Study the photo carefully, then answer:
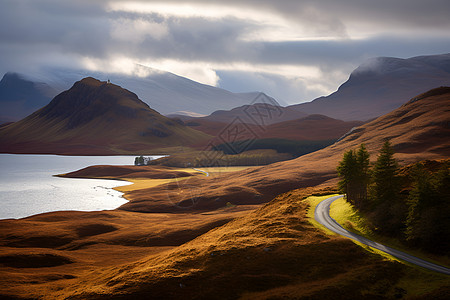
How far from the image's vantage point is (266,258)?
125 ft

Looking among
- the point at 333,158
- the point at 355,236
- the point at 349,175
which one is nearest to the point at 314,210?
the point at 349,175

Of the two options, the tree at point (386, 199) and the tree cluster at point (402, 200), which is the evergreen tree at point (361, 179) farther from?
the tree at point (386, 199)

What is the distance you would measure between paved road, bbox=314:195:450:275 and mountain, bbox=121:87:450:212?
5269 cm

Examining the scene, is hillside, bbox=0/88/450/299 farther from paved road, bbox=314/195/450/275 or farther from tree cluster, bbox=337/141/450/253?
tree cluster, bbox=337/141/450/253

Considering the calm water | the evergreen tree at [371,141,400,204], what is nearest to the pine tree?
the evergreen tree at [371,141,400,204]

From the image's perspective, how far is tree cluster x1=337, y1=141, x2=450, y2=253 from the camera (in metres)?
36.9

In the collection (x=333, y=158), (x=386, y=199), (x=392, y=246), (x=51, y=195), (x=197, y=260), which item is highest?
(x=333, y=158)

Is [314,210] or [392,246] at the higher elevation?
[314,210]

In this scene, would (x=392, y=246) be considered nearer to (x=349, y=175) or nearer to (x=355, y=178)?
(x=355, y=178)

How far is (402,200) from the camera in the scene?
44750 mm

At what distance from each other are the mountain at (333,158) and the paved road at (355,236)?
52.7 metres

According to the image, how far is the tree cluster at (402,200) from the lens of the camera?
36875 mm

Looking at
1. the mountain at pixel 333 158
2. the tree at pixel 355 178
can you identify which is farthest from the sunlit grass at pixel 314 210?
the mountain at pixel 333 158

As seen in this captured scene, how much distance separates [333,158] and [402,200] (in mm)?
102758
